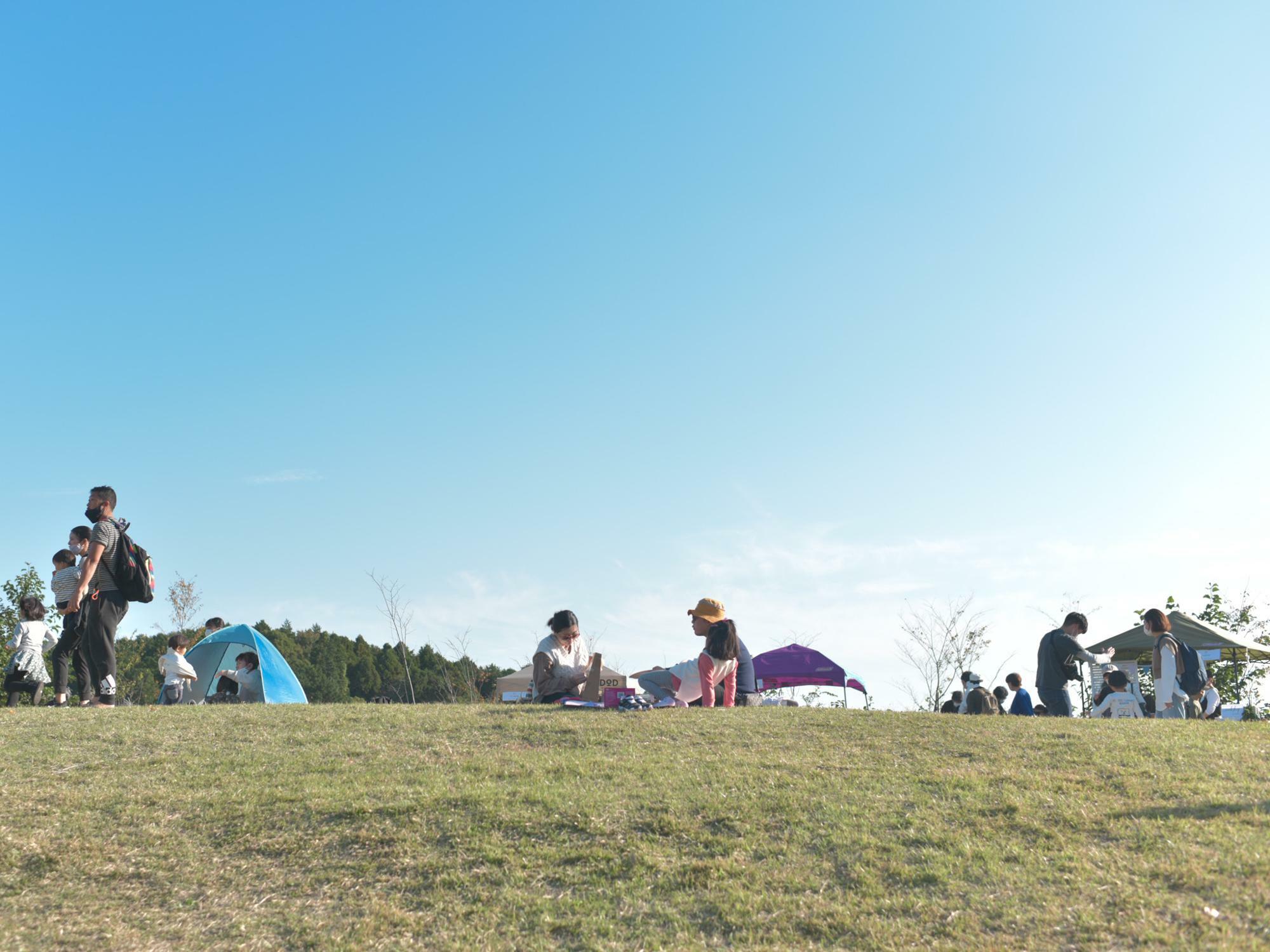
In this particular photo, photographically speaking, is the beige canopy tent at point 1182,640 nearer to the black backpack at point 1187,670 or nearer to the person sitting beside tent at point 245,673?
the black backpack at point 1187,670

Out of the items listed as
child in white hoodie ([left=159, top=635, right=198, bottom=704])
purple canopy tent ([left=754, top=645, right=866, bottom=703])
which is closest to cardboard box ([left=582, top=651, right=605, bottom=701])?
child in white hoodie ([left=159, top=635, right=198, bottom=704])

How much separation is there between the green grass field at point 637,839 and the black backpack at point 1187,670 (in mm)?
3461

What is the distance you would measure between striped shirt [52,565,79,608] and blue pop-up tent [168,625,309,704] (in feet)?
22.5

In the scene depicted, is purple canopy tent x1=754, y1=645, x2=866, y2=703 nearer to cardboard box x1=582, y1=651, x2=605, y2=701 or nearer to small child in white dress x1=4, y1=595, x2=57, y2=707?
cardboard box x1=582, y1=651, x2=605, y2=701

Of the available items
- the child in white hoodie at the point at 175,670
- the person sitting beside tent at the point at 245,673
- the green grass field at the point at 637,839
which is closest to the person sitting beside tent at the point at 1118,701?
the green grass field at the point at 637,839

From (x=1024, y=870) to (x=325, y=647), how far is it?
166ft

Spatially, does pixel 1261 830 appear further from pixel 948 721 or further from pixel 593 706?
pixel 593 706

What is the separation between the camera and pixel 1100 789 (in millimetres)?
6641

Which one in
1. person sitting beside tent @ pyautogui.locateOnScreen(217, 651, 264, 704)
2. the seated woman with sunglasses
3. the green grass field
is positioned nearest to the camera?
the green grass field

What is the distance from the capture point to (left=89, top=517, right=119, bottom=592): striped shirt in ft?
33.6

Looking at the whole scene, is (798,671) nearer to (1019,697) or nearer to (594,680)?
(1019,697)

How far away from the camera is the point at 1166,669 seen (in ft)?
39.6

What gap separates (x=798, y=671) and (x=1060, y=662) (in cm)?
1161

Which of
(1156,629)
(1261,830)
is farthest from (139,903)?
(1156,629)
